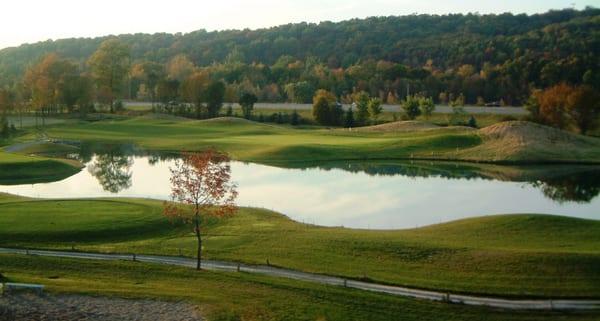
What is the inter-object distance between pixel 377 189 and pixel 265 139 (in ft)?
116

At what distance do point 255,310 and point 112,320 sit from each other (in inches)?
185

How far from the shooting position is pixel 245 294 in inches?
1029

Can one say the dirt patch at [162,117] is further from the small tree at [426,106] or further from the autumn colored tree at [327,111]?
the small tree at [426,106]

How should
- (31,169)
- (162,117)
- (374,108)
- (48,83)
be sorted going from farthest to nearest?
(162,117) → (48,83) → (374,108) → (31,169)

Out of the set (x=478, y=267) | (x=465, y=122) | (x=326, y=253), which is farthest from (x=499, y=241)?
(x=465, y=122)

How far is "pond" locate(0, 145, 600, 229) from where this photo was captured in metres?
46.7

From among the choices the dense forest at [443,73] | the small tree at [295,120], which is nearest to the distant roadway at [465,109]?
the dense forest at [443,73]

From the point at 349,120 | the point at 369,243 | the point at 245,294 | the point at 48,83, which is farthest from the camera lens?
the point at 48,83

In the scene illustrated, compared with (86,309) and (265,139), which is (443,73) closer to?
(265,139)

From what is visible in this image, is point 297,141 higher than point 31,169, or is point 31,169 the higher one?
point 297,141

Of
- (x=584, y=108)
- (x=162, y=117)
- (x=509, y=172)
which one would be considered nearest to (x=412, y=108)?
(x=584, y=108)

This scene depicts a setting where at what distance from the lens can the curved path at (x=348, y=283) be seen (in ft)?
85.6

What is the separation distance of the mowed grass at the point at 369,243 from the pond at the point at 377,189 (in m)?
5.13

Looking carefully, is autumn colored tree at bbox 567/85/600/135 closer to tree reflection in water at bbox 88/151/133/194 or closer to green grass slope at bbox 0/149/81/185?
tree reflection in water at bbox 88/151/133/194
